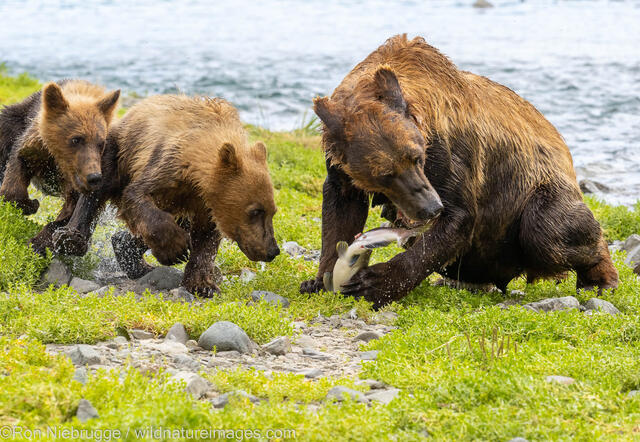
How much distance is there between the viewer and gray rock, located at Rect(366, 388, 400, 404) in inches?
172

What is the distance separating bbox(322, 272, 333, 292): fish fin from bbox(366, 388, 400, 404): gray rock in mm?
2264

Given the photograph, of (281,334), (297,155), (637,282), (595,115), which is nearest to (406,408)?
(281,334)

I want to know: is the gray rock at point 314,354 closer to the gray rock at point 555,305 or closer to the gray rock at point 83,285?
the gray rock at point 555,305

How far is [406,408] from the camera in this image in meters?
4.13

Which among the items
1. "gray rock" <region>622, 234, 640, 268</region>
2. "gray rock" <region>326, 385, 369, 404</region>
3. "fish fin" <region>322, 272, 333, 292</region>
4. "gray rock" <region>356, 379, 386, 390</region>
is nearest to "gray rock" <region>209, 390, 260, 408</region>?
"gray rock" <region>326, 385, 369, 404</region>

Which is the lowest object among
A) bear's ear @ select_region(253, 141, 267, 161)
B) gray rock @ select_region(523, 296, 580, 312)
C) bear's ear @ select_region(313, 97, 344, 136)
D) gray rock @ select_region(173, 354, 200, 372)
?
gray rock @ select_region(523, 296, 580, 312)

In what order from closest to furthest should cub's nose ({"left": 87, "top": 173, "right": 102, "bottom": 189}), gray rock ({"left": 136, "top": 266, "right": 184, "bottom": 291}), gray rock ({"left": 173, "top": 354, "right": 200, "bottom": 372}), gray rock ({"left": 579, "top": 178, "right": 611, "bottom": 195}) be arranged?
gray rock ({"left": 173, "top": 354, "right": 200, "bottom": 372}) → cub's nose ({"left": 87, "top": 173, "right": 102, "bottom": 189}) → gray rock ({"left": 136, "top": 266, "right": 184, "bottom": 291}) → gray rock ({"left": 579, "top": 178, "right": 611, "bottom": 195})

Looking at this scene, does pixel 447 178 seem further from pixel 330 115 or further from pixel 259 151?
pixel 259 151

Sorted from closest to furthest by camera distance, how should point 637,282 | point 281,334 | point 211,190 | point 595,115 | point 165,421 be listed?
1. point 165,421
2. point 281,334
3. point 211,190
4. point 637,282
5. point 595,115

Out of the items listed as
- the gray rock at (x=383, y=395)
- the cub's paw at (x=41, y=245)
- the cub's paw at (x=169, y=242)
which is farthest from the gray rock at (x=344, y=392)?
the cub's paw at (x=41, y=245)

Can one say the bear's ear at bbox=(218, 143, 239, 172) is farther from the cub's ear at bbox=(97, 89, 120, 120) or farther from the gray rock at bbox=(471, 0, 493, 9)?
the gray rock at bbox=(471, 0, 493, 9)

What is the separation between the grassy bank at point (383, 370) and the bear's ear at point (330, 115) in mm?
1320

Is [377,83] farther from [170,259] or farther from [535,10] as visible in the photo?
[535,10]

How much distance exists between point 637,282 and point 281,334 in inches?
138
